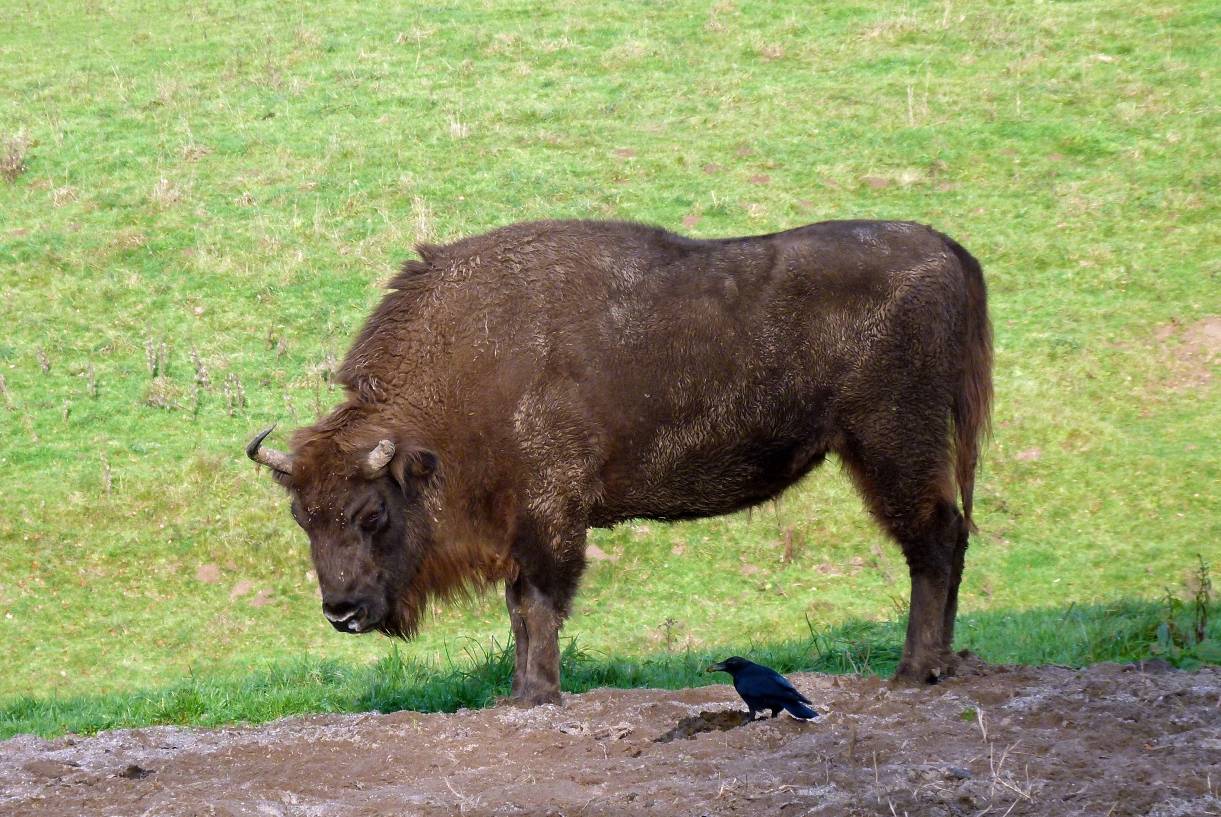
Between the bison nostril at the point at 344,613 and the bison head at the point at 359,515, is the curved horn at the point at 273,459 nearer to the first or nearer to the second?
the bison head at the point at 359,515

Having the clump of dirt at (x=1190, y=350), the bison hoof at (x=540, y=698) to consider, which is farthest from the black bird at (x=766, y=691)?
the clump of dirt at (x=1190, y=350)

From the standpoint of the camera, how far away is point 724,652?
9.91 m

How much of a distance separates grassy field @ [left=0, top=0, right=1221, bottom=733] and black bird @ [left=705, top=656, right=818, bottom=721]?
2.01m

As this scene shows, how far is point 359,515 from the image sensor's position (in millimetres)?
7340

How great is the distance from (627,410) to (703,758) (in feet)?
7.93

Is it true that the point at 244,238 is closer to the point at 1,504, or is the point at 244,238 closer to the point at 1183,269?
the point at 1,504

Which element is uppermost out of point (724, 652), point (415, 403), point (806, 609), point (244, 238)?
point (415, 403)

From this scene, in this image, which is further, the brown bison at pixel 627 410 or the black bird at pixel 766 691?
the brown bison at pixel 627 410

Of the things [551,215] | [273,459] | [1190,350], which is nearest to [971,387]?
[273,459]

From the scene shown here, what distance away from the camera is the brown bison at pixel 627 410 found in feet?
24.7

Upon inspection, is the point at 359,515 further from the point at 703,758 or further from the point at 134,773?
the point at 703,758

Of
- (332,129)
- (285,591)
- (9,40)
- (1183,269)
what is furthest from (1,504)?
(9,40)

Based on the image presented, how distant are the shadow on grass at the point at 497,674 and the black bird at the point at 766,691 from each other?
6.20 feet

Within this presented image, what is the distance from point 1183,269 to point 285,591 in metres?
11.6
